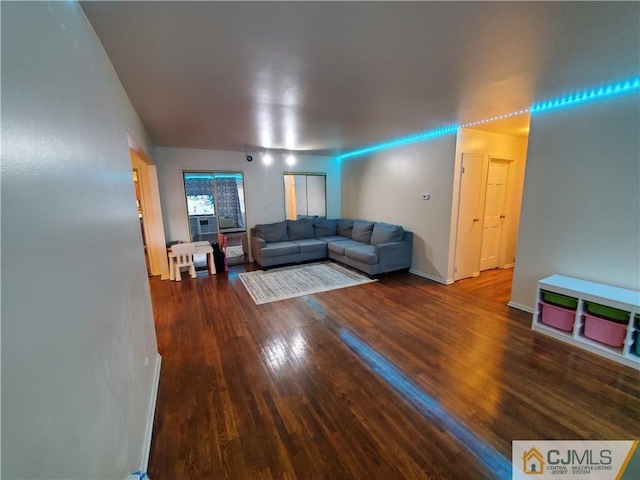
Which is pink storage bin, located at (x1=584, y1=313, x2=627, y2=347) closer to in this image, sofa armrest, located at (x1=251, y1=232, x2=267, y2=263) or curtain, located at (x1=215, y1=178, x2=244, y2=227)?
sofa armrest, located at (x1=251, y1=232, x2=267, y2=263)

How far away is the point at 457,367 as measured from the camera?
2271 millimetres

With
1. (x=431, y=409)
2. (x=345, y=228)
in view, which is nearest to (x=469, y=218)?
(x=345, y=228)

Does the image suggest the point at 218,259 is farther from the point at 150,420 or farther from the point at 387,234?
the point at 150,420

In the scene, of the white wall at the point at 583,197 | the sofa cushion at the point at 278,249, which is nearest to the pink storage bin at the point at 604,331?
the white wall at the point at 583,197

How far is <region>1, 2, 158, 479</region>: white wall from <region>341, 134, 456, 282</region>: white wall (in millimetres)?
4158

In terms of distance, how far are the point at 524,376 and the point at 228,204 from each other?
6074 millimetres

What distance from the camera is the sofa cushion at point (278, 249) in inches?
205

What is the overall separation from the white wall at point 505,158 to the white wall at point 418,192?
4.2 inches

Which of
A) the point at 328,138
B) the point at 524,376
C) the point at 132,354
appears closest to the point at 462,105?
the point at 328,138

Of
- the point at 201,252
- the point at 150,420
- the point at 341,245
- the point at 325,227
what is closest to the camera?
the point at 150,420

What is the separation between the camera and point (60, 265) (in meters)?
0.80

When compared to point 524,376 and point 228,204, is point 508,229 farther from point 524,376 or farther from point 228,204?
point 228,204

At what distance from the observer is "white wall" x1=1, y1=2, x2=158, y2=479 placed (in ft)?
1.90

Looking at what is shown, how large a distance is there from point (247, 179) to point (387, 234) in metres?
Result: 3.21
